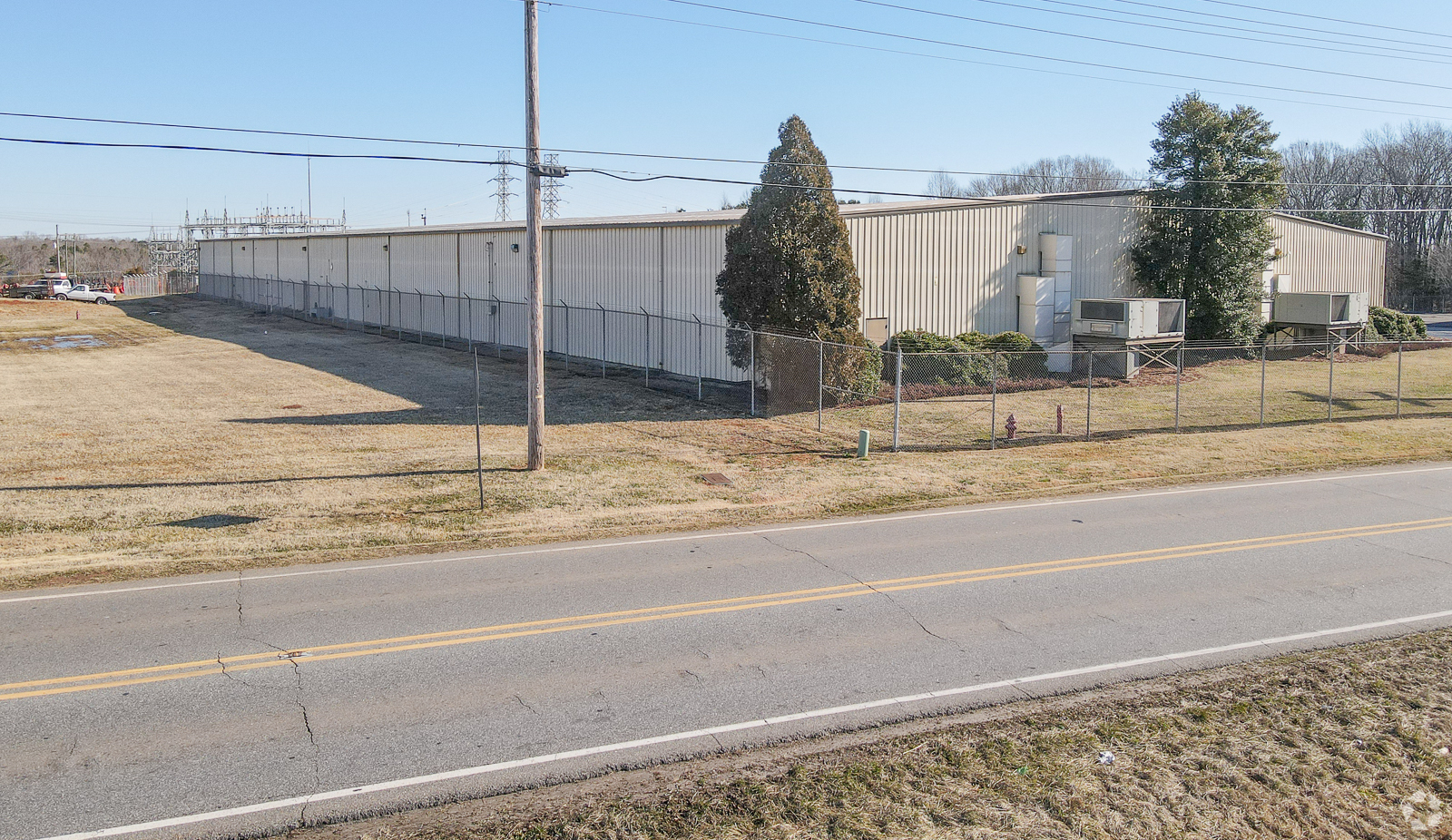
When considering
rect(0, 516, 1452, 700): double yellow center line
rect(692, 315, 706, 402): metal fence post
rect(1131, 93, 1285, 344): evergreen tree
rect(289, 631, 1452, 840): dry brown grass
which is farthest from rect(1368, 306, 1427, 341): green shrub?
rect(289, 631, 1452, 840): dry brown grass

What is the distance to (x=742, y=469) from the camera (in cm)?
1950

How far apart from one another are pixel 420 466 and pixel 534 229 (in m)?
4.79

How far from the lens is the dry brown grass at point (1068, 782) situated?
670 centimetres

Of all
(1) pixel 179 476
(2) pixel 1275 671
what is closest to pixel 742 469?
(1) pixel 179 476

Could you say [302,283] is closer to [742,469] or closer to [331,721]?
[742,469]

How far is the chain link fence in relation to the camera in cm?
2456

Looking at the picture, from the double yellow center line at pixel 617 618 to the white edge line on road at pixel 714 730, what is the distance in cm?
267

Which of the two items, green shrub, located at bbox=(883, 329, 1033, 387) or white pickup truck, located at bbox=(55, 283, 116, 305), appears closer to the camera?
green shrub, located at bbox=(883, 329, 1033, 387)

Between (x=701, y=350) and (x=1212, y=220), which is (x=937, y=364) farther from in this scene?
(x=1212, y=220)

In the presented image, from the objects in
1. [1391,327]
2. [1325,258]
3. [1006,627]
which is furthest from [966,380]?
[1391,327]

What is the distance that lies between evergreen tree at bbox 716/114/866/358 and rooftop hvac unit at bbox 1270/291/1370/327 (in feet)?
73.2

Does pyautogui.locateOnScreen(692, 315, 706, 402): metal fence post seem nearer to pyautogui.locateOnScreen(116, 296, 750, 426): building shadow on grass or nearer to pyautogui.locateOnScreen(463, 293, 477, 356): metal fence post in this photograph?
→ pyautogui.locateOnScreen(116, 296, 750, 426): building shadow on grass

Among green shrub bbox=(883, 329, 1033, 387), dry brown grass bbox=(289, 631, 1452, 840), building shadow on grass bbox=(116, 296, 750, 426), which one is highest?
green shrub bbox=(883, 329, 1033, 387)

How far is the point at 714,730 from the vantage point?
26.4 ft
